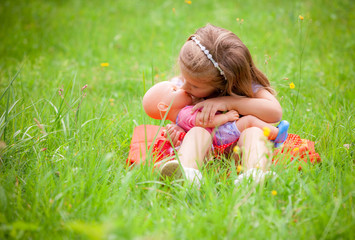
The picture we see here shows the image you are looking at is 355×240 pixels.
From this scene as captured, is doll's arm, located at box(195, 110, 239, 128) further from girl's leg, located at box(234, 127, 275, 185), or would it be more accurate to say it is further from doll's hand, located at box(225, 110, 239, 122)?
girl's leg, located at box(234, 127, 275, 185)

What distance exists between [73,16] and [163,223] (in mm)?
4523

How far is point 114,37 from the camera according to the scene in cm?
455

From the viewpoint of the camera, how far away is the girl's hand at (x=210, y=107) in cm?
193

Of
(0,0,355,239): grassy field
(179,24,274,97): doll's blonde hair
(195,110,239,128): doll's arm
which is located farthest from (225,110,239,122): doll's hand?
(0,0,355,239): grassy field

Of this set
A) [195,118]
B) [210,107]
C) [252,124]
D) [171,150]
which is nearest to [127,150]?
[171,150]

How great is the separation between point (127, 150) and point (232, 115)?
709 millimetres

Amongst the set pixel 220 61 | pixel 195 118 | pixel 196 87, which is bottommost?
pixel 195 118

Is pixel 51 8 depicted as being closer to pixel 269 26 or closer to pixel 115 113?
pixel 269 26

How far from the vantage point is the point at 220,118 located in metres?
1.94

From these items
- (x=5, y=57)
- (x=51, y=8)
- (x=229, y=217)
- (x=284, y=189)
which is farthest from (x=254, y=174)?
(x=51, y=8)

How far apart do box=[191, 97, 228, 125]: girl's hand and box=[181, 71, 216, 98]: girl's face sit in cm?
5

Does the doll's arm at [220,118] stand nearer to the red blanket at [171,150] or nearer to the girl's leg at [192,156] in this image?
the girl's leg at [192,156]

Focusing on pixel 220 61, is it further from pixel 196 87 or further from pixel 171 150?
pixel 171 150

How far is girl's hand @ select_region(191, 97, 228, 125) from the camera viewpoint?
193 centimetres
